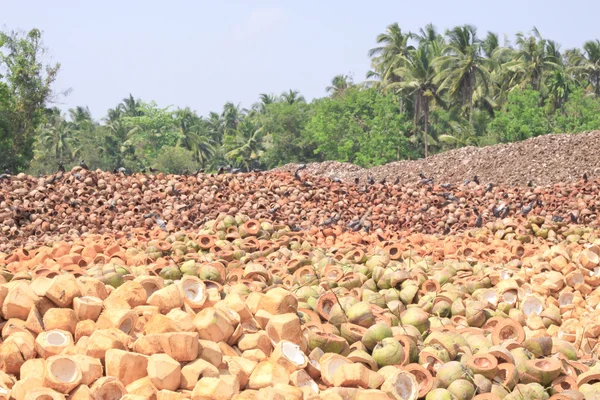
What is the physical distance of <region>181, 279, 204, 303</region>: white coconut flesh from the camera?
4236mm

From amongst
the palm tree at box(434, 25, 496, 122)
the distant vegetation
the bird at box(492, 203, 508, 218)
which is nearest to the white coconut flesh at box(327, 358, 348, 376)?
the bird at box(492, 203, 508, 218)

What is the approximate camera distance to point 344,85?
61750mm

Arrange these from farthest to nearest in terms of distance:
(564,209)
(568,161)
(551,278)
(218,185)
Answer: (568,161)
(218,185)
(564,209)
(551,278)

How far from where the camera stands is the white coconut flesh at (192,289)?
13.9ft

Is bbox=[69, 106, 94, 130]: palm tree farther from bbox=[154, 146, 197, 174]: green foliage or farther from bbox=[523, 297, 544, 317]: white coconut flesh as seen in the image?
bbox=[523, 297, 544, 317]: white coconut flesh

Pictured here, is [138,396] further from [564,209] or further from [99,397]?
[564,209]

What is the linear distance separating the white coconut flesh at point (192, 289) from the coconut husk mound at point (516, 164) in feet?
57.8

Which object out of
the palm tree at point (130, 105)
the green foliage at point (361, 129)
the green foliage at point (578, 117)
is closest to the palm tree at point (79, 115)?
the palm tree at point (130, 105)

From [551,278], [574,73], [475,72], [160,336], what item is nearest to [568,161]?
[551,278]

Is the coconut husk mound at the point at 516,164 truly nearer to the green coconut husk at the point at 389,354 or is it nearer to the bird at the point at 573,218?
the bird at the point at 573,218

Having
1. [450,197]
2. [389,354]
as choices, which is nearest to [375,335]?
[389,354]

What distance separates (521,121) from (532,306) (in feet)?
115

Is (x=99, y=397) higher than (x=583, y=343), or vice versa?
(x=99, y=397)

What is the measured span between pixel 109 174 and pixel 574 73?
52.0 meters
